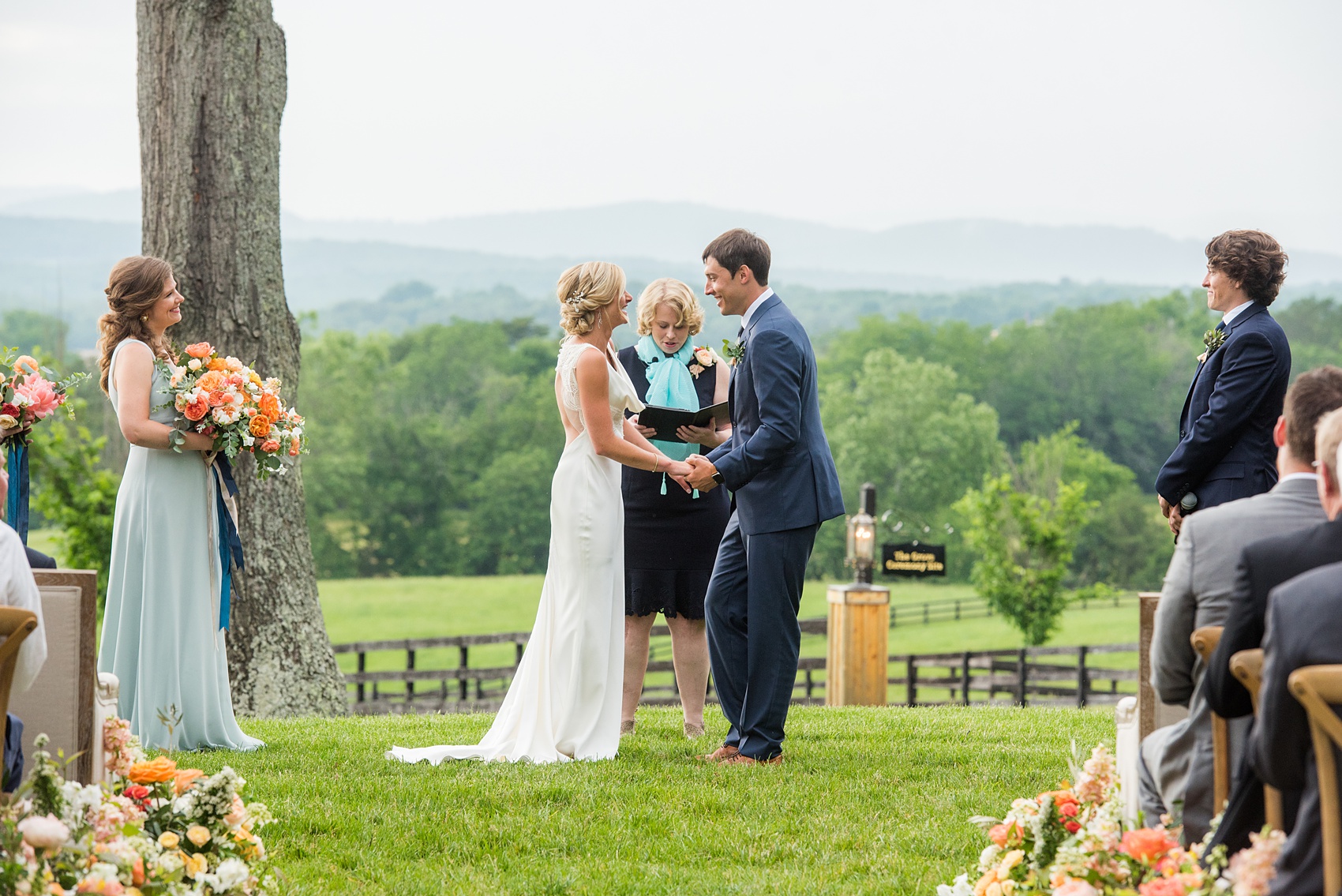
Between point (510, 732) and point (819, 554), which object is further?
point (819, 554)

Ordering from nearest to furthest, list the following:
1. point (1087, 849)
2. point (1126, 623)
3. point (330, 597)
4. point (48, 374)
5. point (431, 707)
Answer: point (1087, 849)
point (48, 374)
point (431, 707)
point (1126, 623)
point (330, 597)

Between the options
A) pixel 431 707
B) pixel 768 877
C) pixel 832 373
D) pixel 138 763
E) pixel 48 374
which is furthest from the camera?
pixel 832 373

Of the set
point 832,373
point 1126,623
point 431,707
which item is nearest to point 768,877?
point 431,707

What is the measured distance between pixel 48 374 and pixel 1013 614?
32234 mm

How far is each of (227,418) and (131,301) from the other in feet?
2.25

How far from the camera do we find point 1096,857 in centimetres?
312

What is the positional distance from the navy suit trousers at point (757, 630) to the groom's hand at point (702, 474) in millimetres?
287

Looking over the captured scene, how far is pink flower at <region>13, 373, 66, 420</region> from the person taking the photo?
557 cm

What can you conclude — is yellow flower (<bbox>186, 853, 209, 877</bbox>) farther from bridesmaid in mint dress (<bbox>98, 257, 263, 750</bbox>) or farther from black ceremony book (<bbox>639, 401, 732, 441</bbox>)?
black ceremony book (<bbox>639, 401, 732, 441</bbox>)

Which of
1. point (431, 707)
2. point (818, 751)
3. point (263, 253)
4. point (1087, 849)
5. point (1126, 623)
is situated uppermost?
point (263, 253)

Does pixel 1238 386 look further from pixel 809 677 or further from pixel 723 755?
pixel 809 677

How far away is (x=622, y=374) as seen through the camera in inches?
239

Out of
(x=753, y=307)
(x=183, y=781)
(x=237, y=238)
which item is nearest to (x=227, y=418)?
(x=753, y=307)

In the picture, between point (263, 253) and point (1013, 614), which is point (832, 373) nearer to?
point (1013, 614)
